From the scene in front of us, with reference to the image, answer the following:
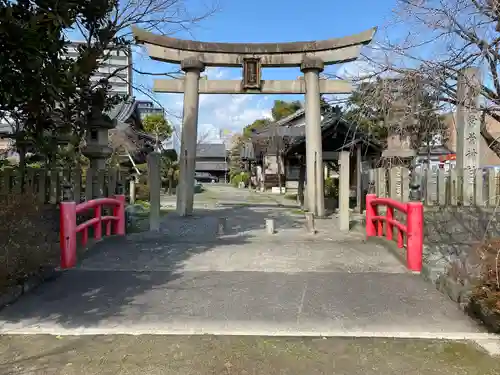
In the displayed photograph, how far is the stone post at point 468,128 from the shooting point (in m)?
5.60

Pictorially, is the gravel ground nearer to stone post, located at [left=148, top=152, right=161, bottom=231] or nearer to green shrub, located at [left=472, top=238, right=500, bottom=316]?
green shrub, located at [left=472, top=238, right=500, bottom=316]

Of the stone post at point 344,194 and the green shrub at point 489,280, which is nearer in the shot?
the green shrub at point 489,280

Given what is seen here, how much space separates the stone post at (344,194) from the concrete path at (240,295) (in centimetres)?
225

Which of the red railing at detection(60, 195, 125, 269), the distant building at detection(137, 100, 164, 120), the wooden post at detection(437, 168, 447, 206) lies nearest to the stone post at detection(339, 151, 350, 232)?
the wooden post at detection(437, 168, 447, 206)

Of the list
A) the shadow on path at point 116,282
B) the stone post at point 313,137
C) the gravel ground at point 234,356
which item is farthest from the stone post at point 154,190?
the gravel ground at point 234,356

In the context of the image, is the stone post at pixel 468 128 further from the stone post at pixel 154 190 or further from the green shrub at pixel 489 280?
the stone post at pixel 154 190

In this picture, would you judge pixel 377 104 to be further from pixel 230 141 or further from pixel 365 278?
pixel 230 141

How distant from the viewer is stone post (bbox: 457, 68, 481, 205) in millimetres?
5598

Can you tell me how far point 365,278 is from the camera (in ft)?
20.2

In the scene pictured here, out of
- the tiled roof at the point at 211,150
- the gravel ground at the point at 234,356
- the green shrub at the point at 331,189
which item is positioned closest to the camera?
the gravel ground at the point at 234,356

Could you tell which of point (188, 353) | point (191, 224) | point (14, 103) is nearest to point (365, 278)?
point (188, 353)

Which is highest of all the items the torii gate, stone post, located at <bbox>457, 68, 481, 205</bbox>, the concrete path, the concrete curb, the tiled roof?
the tiled roof

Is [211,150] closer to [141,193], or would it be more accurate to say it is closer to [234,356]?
[141,193]

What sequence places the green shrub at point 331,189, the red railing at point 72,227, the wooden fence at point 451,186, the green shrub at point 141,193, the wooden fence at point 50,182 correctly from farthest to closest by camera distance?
the green shrub at point 141,193
the green shrub at point 331,189
the wooden fence at point 451,186
the wooden fence at point 50,182
the red railing at point 72,227
